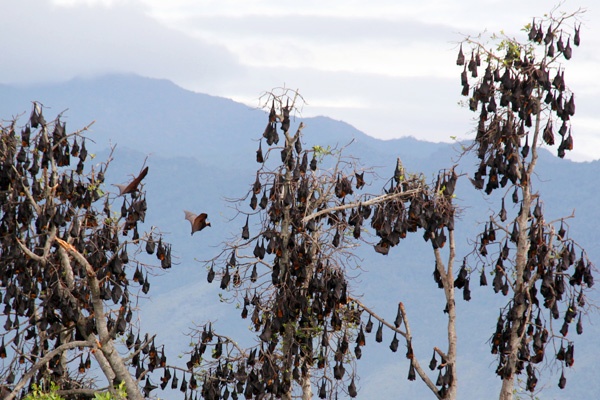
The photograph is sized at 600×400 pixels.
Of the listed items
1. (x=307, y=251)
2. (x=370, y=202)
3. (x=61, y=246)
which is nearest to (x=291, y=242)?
(x=307, y=251)

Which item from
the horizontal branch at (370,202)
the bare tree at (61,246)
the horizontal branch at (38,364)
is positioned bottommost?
the horizontal branch at (38,364)

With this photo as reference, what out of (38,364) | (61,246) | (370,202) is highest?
(370,202)

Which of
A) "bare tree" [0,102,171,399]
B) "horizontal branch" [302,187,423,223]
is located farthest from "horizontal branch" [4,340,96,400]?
"horizontal branch" [302,187,423,223]

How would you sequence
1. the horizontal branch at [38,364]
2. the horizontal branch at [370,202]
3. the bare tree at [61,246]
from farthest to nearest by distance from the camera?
the horizontal branch at [370,202]
the bare tree at [61,246]
the horizontal branch at [38,364]

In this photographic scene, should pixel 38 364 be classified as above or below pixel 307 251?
below

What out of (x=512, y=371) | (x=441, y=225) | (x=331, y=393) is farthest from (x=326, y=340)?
(x=512, y=371)

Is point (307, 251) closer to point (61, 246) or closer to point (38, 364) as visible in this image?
point (61, 246)

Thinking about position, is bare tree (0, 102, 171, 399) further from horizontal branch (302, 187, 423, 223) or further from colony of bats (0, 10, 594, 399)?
horizontal branch (302, 187, 423, 223)

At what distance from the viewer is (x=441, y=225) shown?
15.8m

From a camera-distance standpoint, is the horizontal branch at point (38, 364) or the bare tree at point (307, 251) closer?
the horizontal branch at point (38, 364)

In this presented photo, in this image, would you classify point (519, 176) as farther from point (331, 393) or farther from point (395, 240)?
point (331, 393)

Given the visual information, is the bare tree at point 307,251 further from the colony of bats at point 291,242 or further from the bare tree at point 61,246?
the bare tree at point 61,246

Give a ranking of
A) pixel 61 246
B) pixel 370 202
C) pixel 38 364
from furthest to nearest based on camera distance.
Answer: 1. pixel 370 202
2. pixel 61 246
3. pixel 38 364

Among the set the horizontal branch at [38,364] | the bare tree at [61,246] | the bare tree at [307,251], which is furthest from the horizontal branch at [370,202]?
the horizontal branch at [38,364]
